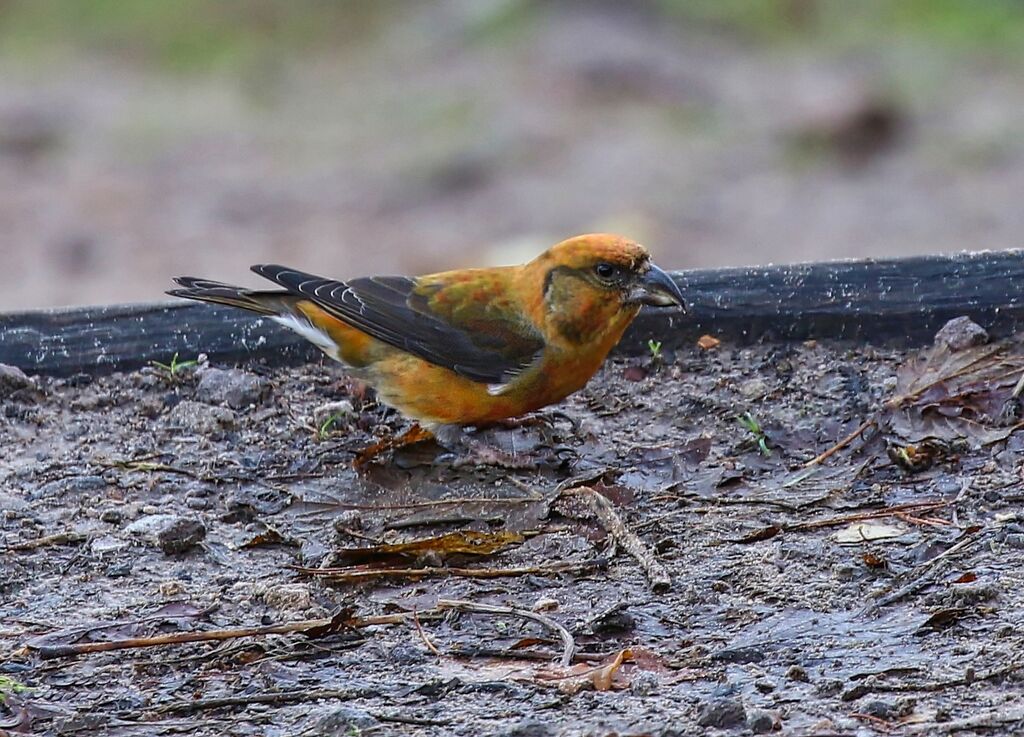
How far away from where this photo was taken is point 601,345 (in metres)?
4.85

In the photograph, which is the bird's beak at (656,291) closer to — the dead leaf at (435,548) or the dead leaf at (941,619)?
the dead leaf at (435,548)

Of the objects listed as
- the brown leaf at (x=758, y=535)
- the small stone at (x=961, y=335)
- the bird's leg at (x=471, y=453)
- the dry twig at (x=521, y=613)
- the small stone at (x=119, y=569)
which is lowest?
the dry twig at (x=521, y=613)

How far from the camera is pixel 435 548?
3.80 m

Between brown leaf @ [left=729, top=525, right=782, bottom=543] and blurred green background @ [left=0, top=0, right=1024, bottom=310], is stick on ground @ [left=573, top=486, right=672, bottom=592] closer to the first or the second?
brown leaf @ [left=729, top=525, right=782, bottom=543]

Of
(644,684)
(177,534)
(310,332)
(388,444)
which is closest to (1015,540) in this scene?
(644,684)

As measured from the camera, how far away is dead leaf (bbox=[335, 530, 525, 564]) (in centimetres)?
376

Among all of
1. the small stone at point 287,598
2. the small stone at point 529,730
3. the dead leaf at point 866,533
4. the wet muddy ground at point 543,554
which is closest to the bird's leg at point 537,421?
the wet muddy ground at point 543,554

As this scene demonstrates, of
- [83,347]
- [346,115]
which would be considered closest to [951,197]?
[346,115]

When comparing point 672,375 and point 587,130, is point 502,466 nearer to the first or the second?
point 672,375

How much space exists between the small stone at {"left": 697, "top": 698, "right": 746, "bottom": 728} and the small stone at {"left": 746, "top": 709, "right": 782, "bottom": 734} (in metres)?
0.01

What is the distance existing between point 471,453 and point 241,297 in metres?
0.94

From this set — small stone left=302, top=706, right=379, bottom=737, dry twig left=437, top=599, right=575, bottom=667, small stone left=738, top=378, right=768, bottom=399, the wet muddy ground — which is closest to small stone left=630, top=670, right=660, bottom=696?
the wet muddy ground

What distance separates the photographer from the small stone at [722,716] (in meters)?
2.84

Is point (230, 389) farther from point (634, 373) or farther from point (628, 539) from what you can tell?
point (628, 539)
